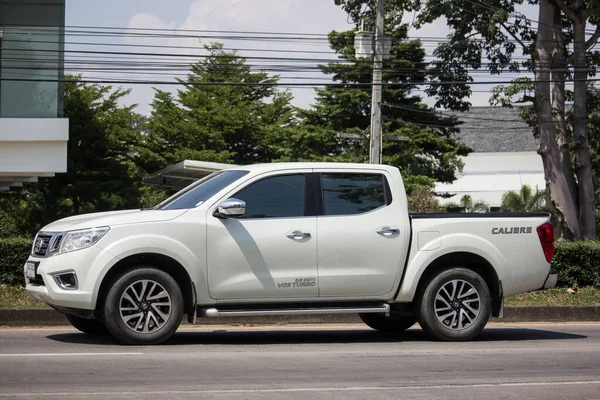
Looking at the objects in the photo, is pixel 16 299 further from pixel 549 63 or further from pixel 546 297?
pixel 549 63

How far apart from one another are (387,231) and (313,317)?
3.32m

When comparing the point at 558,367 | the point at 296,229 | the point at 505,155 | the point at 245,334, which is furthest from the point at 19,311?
the point at 505,155

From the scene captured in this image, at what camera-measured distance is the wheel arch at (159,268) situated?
31.2ft

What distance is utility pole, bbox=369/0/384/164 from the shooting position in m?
26.1

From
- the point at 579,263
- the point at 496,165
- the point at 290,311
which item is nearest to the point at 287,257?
the point at 290,311

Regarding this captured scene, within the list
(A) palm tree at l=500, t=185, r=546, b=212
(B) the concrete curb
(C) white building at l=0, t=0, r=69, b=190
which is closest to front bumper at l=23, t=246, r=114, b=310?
(B) the concrete curb

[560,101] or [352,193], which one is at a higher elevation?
[560,101]

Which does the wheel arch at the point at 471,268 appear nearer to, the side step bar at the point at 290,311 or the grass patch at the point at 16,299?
the side step bar at the point at 290,311

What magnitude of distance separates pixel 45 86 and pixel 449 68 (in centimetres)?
1578

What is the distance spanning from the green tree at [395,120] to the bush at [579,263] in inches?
1227

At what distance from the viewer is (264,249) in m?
9.77

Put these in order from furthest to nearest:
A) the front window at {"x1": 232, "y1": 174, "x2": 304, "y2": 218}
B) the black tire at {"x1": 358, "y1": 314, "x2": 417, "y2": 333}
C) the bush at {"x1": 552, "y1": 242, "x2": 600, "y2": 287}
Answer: the bush at {"x1": 552, "y1": 242, "x2": 600, "y2": 287}, the black tire at {"x1": 358, "y1": 314, "x2": 417, "y2": 333}, the front window at {"x1": 232, "y1": 174, "x2": 304, "y2": 218}

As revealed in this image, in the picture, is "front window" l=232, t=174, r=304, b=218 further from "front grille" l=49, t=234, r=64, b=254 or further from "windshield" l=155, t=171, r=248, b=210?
"front grille" l=49, t=234, r=64, b=254

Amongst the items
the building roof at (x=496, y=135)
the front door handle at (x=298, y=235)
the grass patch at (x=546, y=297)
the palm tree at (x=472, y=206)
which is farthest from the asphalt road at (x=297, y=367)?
the building roof at (x=496, y=135)
